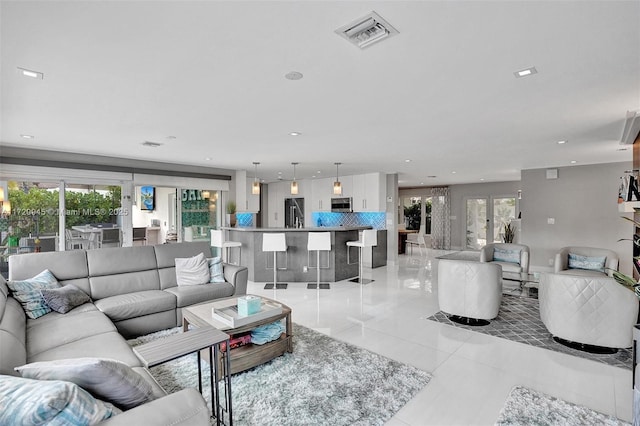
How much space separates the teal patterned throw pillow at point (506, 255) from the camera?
5.97 metres

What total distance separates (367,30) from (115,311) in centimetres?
360

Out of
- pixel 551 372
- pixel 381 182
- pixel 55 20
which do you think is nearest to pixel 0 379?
pixel 55 20

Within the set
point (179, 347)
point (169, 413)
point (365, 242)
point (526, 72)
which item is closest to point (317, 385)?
point (179, 347)

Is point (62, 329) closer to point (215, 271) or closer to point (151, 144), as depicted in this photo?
point (215, 271)

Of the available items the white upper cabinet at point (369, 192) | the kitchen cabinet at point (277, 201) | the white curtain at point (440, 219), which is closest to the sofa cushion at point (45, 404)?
the white upper cabinet at point (369, 192)

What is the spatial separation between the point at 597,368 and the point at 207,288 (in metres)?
4.32

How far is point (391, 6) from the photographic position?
5.39 ft

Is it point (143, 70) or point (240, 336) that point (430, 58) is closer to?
point (143, 70)

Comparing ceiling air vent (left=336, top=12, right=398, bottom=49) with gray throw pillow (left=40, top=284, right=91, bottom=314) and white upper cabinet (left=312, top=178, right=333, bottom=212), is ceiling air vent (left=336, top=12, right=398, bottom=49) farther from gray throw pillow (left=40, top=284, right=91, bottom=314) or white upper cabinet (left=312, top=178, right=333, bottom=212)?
white upper cabinet (left=312, top=178, right=333, bottom=212)

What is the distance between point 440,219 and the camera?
481 inches

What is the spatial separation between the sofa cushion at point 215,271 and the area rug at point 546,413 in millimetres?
3485

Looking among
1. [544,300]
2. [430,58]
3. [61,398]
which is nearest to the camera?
[61,398]

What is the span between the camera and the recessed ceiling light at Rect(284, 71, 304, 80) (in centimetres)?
245

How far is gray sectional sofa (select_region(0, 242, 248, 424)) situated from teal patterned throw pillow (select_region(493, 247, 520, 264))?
4880mm
